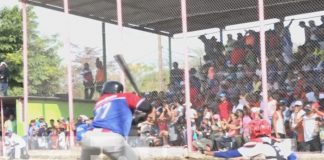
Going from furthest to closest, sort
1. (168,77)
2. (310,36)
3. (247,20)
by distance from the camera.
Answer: (247,20) < (168,77) < (310,36)

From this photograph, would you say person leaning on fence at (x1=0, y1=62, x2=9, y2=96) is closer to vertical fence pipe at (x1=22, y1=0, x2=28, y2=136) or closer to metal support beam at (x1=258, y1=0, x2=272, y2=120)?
vertical fence pipe at (x1=22, y1=0, x2=28, y2=136)

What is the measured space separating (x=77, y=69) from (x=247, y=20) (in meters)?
5.28

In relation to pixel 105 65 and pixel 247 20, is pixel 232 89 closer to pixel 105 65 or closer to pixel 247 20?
pixel 247 20

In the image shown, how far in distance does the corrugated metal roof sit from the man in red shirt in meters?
2.87

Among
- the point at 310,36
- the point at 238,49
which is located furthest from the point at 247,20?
the point at 310,36

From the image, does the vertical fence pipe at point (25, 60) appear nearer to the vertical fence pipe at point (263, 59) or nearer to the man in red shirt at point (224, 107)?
the man in red shirt at point (224, 107)

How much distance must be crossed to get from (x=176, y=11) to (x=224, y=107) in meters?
4.82

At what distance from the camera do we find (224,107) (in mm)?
15195

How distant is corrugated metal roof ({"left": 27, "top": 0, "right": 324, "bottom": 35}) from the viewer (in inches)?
666

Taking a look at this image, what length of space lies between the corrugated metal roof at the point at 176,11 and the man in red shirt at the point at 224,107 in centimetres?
287

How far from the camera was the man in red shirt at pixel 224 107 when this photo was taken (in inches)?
595

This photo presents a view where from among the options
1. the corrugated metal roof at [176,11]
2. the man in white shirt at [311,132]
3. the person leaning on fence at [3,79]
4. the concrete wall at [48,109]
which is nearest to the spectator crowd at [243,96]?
the man in white shirt at [311,132]

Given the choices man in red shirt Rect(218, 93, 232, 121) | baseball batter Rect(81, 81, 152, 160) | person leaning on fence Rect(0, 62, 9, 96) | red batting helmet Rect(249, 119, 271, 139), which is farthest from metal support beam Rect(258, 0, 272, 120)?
person leaning on fence Rect(0, 62, 9, 96)

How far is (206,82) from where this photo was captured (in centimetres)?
1546
